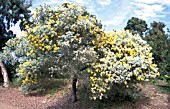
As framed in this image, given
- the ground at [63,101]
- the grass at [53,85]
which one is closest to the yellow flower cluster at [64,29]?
the ground at [63,101]

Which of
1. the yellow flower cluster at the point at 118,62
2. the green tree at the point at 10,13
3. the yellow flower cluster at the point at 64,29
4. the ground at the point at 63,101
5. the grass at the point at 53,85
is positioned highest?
the green tree at the point at 10,13

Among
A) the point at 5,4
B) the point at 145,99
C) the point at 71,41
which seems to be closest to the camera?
the point at 71,41

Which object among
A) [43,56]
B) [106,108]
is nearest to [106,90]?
[106,108]

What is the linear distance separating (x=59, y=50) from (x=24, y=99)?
3.57 m

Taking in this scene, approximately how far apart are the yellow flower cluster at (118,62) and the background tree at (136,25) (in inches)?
526

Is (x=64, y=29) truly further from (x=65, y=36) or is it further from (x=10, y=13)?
(x=10, y=13)

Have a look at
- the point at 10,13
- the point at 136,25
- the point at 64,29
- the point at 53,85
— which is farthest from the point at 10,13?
the point at 136,25

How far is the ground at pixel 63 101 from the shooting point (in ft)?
25.2

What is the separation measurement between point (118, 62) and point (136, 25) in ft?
47.6

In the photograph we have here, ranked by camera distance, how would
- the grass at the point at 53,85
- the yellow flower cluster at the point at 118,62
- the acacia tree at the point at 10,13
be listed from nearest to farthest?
the yellow flower cluster at the point at 118,62
the grass at the point at 53,85
the acacia tree at the point at 10,13

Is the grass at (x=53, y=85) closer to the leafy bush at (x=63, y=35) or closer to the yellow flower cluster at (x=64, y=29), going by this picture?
the leafy bush at (x=63, y=35)

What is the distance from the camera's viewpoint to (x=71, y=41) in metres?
6.92

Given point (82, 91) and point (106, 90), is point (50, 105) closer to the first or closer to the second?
point (82, 91)

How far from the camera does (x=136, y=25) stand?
20.8m
